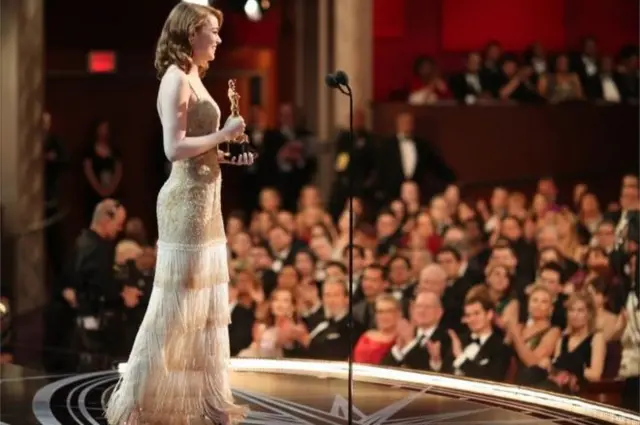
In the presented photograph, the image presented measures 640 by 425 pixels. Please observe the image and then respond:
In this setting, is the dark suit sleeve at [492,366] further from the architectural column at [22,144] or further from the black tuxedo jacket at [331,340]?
the architectural column at [22,144]

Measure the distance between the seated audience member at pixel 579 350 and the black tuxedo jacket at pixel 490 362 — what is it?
220mm

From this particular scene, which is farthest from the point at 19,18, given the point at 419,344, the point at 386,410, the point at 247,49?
the point at 386,410

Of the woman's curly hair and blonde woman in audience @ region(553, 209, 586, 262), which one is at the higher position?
the woman's curly hair

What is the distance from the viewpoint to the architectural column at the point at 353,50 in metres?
16.8

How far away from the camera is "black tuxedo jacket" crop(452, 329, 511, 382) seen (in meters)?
8.57

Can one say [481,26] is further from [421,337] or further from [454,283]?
[421,337]

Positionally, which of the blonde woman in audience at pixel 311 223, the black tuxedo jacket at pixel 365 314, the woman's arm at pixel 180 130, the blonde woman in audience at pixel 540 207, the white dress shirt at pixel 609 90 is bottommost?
the black tuxedo jacket at pixel 365 314

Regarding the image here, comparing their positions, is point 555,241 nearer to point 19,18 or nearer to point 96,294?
point 96,294

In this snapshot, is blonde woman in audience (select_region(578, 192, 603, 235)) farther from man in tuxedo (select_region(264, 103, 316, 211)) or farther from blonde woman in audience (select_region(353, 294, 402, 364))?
blonde woman in audience (select_region(353, 294, 402, 364))

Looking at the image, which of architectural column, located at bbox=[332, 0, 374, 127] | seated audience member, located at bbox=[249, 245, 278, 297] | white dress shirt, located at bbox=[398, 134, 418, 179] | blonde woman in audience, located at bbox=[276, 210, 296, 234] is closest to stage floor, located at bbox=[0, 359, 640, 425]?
seated audience member, located at bbox=[249, 245, 278, 297]

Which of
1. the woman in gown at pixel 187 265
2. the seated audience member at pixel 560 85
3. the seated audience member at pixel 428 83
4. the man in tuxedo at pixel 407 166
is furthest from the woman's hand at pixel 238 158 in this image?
the seated audience member at pixel 560 85

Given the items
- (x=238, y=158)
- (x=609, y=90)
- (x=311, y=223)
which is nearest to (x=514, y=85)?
(x=609, y=90)

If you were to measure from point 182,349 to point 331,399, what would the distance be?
1.39m

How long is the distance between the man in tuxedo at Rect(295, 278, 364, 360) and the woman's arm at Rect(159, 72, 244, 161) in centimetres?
347
